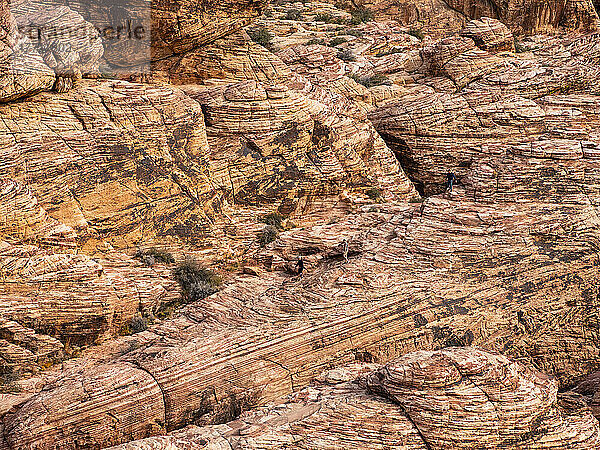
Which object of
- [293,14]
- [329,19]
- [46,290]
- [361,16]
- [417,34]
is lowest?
[46,290]

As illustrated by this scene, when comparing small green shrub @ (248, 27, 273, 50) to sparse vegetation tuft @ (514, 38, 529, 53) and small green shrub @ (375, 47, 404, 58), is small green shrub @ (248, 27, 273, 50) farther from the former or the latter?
sparse vegetation tuft @ (514, 38, 529, 53)

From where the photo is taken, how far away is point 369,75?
1965 inches

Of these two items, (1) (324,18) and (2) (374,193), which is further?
(1) (324,18)

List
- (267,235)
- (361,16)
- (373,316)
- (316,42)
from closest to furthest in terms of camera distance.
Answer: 1. (373,316)
2. (267,235)
3. (316,42)
4. (361,16)

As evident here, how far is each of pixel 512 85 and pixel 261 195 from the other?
583 inches

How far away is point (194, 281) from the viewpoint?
33656 millimetres

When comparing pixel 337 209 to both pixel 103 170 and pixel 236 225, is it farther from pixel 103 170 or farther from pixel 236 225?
pixel 103 170

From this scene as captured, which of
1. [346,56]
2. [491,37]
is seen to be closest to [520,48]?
[491,37]

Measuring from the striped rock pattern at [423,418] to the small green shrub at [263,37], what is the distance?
3037cm

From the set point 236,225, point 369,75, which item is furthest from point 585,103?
point 236,225

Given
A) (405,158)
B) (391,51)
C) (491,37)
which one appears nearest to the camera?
(405,158)

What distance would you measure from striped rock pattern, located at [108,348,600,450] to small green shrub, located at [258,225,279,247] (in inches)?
450

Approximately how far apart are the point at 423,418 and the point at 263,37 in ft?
109

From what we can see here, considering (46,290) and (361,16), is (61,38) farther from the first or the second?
(361,16)
